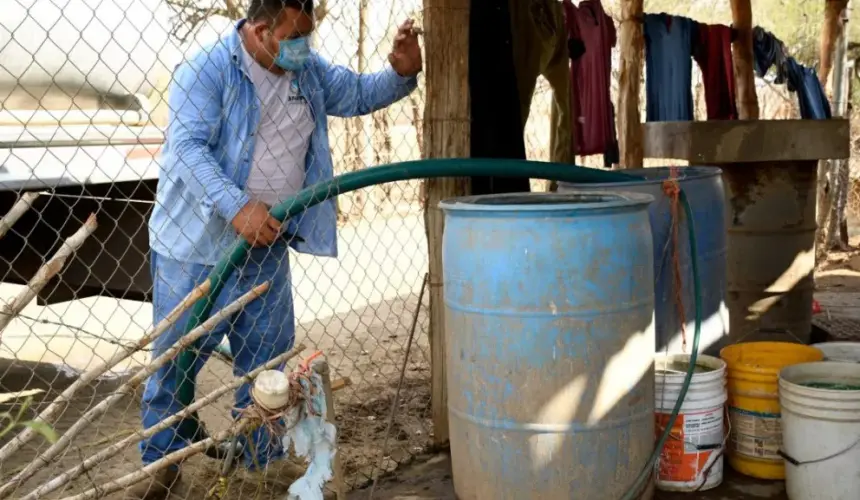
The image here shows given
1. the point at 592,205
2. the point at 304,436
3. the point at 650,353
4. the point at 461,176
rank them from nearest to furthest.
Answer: the point at 304,436 < the point at 592,205 < the point at 650,353 < the point at 461,176

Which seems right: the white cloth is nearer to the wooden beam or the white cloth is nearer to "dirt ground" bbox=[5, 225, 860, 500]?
"dirt ground" bbox=[5, 225, 860, 500]

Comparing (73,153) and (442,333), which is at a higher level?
(73,153)

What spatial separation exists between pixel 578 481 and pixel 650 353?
489mm

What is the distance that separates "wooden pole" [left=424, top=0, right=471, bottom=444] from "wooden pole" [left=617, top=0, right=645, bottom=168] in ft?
8.48

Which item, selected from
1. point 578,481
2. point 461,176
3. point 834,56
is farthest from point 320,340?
point 834,56

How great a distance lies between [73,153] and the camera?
411cm

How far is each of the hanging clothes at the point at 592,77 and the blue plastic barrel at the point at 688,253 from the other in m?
1.70

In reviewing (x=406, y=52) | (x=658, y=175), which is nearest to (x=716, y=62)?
(x=658, y=175)

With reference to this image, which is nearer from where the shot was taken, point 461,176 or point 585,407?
point 585,407

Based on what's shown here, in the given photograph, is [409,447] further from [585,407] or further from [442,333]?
[585,407]

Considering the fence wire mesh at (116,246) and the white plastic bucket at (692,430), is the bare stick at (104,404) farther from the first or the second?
the white plastic bucket at (692,430)

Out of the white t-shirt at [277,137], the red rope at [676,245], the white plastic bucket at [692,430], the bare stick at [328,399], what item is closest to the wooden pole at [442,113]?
the white t-shirt at [277,137]

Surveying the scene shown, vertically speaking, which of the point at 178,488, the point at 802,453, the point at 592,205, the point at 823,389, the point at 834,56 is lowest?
the point at 178,488

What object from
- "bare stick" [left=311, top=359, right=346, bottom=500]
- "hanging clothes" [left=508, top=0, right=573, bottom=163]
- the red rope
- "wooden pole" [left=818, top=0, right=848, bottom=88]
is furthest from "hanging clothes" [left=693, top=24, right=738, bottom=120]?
"bare stick" [left=311, top=359, right=346, bottom=500]
